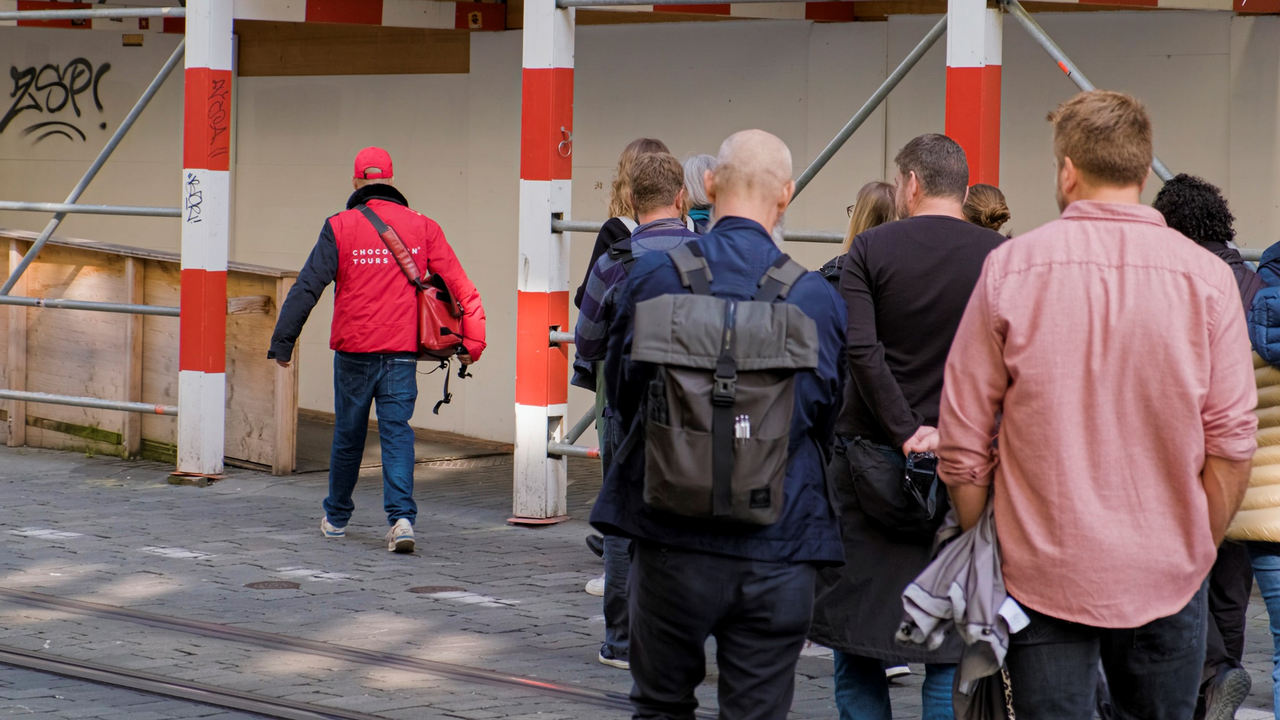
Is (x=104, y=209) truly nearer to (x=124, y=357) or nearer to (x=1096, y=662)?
(x=124, y=357)

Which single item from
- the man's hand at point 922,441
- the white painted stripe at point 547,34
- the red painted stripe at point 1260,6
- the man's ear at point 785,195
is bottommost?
the man's hand at point 922,441

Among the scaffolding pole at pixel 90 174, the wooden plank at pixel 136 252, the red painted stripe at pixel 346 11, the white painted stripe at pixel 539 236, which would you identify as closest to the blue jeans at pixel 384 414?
the white painted stripe at pixel 539 236

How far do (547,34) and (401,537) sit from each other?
275cm

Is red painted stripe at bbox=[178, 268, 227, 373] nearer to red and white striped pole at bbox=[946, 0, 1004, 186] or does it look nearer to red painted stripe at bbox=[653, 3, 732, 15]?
red painted stripe at bbox=[653, 3, 732, 15]

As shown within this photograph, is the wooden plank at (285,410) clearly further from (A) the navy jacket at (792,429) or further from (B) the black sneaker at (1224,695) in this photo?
(A) the navy jacket at (792,429)

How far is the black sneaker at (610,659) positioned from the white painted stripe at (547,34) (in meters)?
3.77

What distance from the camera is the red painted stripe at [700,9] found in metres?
9.74

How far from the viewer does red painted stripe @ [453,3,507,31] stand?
11.1 m

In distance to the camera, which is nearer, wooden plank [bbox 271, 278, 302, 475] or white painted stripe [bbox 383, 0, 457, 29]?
wooden plank [bbox 271, 278, 302, 475]

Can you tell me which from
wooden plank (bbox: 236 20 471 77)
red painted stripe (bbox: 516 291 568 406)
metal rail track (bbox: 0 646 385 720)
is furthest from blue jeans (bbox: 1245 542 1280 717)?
Result: wooden plank (bbox: 236 20 471 77)

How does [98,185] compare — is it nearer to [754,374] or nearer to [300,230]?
[300,230]

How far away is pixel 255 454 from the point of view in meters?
10.0

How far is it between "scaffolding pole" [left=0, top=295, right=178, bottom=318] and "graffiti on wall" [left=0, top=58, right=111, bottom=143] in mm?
3490

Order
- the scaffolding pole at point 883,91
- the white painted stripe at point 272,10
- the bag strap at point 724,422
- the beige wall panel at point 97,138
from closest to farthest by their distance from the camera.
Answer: the bag strap at point 724,422
the scaffolding pole at point 883,91
the white painted stripe at point 272,10
the beige wall panel at point 97,138
